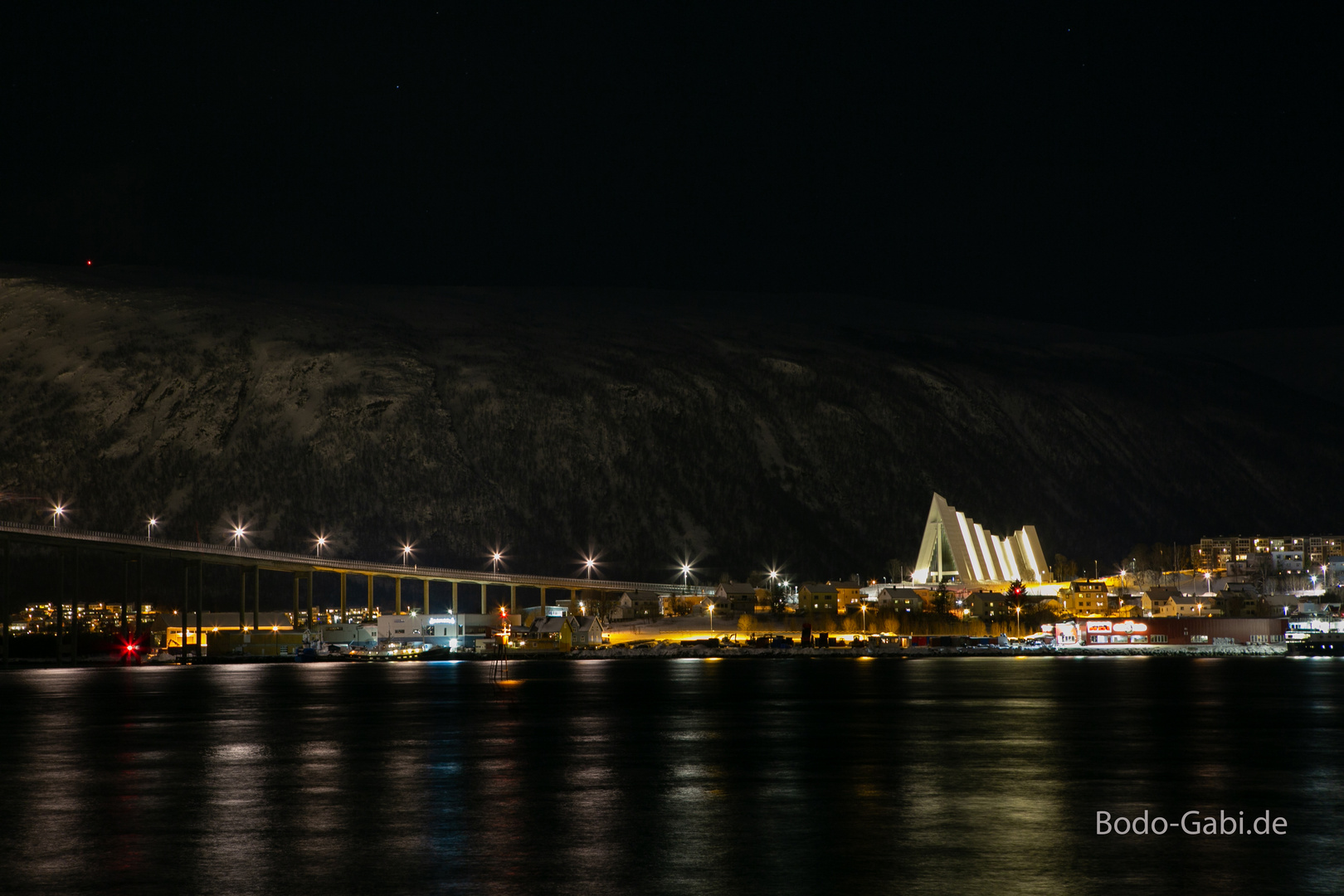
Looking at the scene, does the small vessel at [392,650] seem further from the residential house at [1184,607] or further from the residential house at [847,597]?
the residential house at [1184,607]

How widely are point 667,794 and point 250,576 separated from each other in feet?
532

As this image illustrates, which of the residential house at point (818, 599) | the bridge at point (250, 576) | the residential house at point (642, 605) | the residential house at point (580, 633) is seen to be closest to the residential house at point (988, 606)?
the residential house at point (818, 599)

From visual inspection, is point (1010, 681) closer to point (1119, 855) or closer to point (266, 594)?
point (1119, 855)

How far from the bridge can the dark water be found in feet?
253

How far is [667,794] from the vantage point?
31.3 m

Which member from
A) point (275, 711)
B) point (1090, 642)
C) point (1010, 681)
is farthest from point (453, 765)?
point (1090, 642)

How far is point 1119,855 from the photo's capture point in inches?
909

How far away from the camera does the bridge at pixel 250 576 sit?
13950 centimetres

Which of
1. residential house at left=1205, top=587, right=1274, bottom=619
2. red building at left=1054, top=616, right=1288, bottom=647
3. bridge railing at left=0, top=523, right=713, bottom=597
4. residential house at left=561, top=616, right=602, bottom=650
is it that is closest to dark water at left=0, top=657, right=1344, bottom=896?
bridge railing at left=0, top=523, right=713, bottom=597

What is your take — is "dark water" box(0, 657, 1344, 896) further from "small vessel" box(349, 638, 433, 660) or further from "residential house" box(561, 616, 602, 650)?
"residential house" box(561, 616, 602, 650)

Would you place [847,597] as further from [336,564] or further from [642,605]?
[336,564]

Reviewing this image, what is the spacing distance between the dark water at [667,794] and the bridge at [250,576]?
77251mm

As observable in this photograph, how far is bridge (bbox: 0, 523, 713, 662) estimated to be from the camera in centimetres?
13950

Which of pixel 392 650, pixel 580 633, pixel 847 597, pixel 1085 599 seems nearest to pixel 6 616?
pixel 392 650
